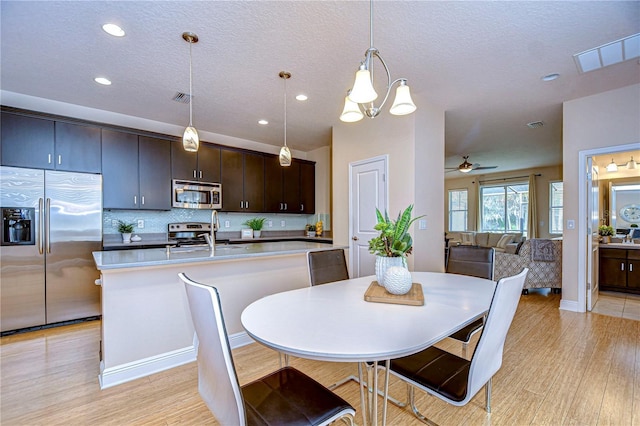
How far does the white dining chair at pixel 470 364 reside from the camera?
1.19 m

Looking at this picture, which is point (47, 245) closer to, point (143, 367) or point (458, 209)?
point (143, 367)

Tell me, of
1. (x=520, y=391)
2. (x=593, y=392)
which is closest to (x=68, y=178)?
(x=520, y=391)

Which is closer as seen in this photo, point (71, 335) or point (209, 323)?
point (209, 323)

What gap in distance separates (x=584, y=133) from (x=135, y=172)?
225 inches

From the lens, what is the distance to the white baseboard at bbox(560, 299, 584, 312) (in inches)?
146

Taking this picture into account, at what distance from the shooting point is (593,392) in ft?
6.56

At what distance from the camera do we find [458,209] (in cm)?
961

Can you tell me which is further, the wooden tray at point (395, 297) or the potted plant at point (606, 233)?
the potted plant at point (606, 233)

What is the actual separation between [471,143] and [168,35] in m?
5.21

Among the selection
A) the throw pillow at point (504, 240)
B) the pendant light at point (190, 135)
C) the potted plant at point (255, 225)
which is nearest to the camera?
the pendant light at point (190, 135)

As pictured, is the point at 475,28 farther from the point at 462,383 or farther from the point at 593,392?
the point at 593,392

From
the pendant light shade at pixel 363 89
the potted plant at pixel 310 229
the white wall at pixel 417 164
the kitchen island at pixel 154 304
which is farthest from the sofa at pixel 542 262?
the pendant light shade at pixel 363 89

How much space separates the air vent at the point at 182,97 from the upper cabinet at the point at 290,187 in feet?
6.06

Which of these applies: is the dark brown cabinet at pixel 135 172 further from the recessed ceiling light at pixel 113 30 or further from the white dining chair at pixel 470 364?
the white dining chair at pixel 470 364
